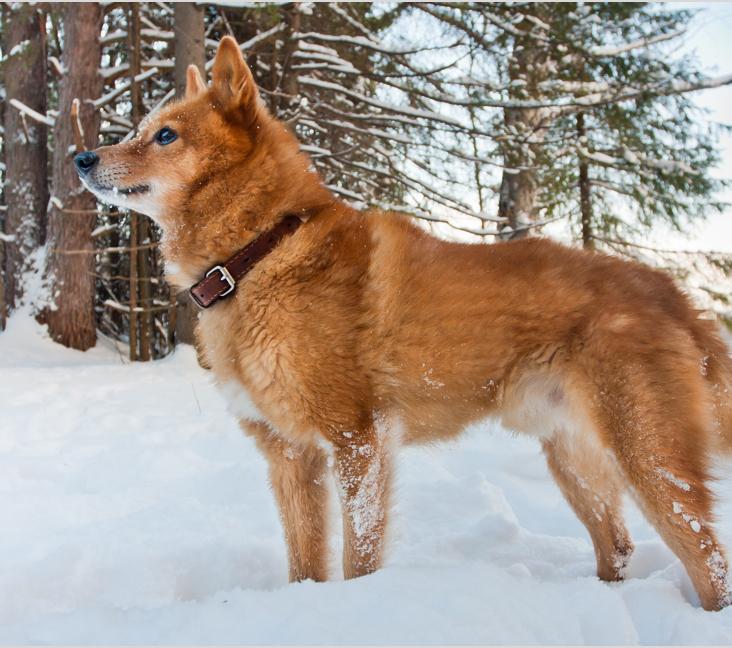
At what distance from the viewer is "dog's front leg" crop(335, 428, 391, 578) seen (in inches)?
94.0

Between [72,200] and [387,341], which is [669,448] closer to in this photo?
[387,341]

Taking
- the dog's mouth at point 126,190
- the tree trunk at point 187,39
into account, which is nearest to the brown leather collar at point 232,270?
the dog's mouth at point 126,190

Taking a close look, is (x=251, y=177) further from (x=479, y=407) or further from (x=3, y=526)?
(x=3, y=526)

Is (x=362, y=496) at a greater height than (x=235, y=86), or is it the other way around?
(x=235, y=86)

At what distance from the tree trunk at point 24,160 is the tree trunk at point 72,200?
1188 millimetres

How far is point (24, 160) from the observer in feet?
36.2

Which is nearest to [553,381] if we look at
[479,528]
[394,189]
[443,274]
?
[443,274]

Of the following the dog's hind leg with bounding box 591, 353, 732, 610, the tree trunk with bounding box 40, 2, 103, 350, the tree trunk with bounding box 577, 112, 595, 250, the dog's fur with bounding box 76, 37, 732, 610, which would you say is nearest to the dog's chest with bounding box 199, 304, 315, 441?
the dog's fur with bounding box 76, 37, 732, 610

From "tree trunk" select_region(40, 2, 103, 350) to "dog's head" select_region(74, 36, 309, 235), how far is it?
7241mm

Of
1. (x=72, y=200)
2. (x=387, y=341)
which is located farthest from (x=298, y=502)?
(x=72, y=200)

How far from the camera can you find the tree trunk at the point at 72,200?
31.3ft

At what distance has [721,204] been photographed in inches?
403

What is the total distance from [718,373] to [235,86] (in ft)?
7.68

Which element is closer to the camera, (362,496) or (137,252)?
(362,496)
